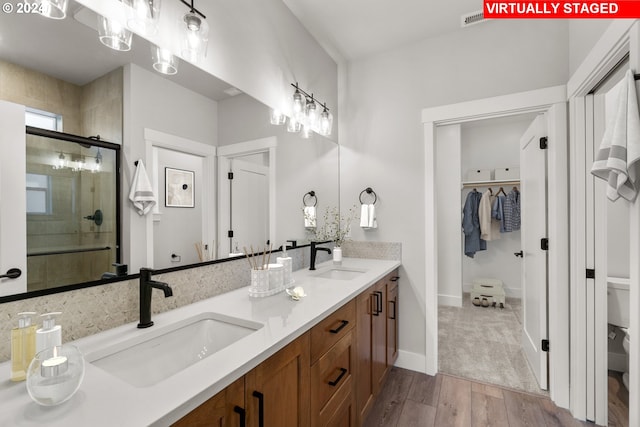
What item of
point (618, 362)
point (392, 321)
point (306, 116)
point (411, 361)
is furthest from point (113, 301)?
point (618, 362)

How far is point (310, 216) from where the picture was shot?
256 cm

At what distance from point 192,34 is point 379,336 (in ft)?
6.77

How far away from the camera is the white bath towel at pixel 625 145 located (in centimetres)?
125

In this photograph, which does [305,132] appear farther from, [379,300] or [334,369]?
[334,369]

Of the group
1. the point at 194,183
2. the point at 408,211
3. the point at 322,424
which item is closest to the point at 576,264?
the point at 408,211

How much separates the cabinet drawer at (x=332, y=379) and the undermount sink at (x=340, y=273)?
730mm

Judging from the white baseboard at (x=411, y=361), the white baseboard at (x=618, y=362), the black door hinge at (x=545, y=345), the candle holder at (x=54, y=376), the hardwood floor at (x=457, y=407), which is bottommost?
the hardwood floor at (x=457, y=407)

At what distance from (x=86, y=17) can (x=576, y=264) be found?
2.78m

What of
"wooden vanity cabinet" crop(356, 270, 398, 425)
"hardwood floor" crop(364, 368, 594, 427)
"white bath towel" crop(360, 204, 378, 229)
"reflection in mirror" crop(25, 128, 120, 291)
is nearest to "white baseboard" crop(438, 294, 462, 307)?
"hardwood floor" crop(364, 368, 594, 427)

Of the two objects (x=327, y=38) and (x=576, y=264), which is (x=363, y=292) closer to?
(x=576, y=264)

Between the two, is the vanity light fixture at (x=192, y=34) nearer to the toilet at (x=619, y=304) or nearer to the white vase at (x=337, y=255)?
the white vase at (x=337, y=255)

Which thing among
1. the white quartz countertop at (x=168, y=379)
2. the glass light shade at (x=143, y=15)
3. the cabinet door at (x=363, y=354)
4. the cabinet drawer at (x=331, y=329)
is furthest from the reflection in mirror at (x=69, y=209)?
the cabinet door at (x=363, y=354)

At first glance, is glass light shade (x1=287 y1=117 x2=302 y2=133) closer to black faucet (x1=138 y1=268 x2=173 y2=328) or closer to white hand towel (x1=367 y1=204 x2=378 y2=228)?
white hand towel (x1=367 y1=204 x2=378 y2=228)

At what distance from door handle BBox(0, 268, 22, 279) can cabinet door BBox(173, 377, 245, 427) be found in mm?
681
